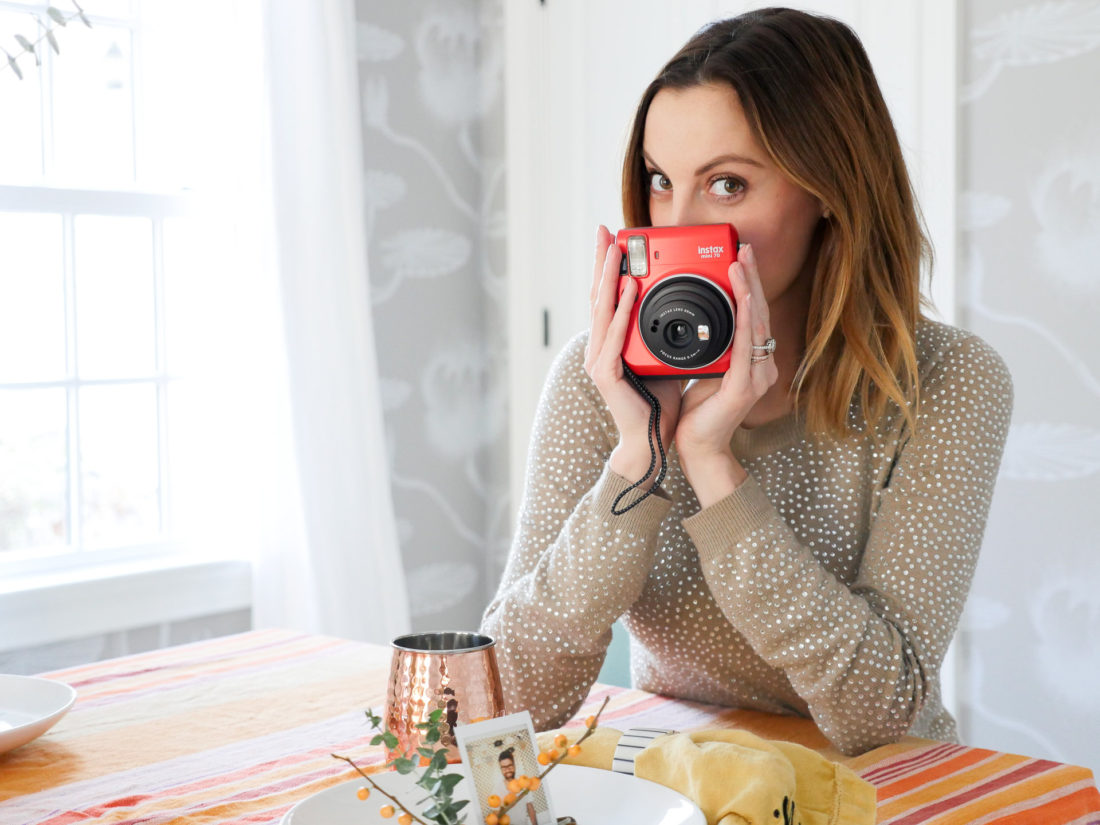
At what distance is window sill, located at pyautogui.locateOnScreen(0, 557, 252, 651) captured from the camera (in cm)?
209

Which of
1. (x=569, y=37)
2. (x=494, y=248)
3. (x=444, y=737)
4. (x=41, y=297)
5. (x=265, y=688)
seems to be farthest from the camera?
(x=494, y=248)

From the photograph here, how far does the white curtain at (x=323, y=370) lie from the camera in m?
2.39

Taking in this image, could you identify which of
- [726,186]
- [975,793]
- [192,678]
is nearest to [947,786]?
[975,793]

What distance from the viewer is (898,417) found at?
114 cm

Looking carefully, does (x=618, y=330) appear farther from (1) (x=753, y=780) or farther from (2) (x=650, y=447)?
(1) (x=753, y=780)

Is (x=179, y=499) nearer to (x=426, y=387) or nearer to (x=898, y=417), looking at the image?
(x=426, y=387)

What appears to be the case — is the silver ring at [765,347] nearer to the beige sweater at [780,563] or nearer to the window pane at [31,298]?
the beige sweater at [780,563]

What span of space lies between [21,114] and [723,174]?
5.36 feet

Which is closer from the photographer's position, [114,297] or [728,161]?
[728,161]

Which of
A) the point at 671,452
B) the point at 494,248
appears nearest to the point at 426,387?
the point at 494,248

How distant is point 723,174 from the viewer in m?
1.11

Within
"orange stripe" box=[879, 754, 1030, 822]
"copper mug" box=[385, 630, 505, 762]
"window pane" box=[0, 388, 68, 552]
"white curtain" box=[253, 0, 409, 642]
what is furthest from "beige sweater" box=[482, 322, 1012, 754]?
"window pane" box=[0, 388, 68, 552]

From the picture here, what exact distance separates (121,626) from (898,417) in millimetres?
1678

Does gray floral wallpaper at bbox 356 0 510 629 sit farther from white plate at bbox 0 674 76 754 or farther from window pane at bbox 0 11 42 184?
white plate at bbox 0 674 76 754
